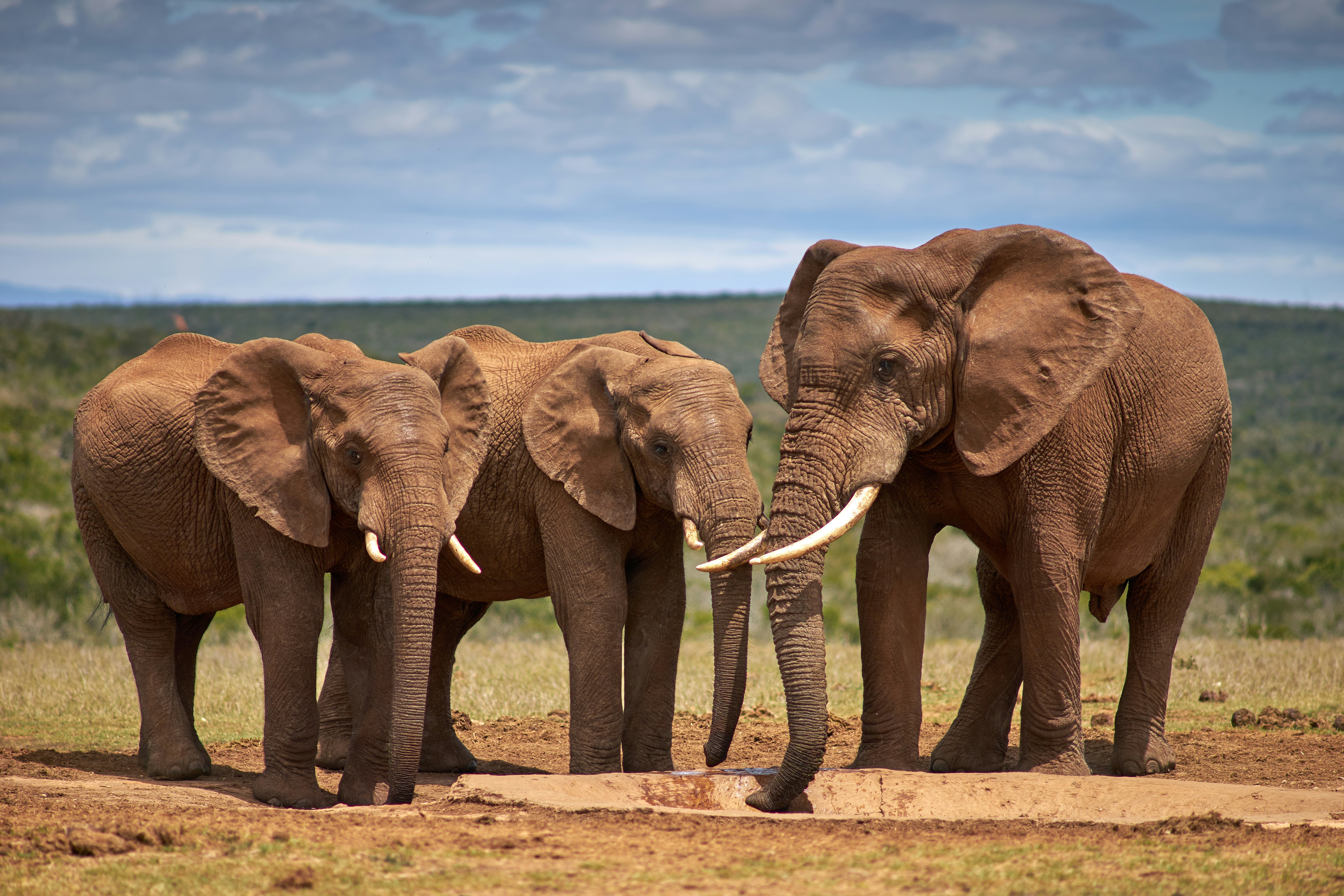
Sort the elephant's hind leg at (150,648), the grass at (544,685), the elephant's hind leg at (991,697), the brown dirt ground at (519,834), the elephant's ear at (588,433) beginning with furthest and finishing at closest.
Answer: the grass at (544,685), the elephant's hind leg at (991,697), the elephant's hind leg at (150,648), the elephant's ear at (588,433), the brown dirt ground at (519,834)

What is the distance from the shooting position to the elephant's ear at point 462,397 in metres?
8.40

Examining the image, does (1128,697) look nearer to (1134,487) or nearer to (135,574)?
(1134,487)

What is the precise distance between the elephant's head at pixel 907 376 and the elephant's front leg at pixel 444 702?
2941 mm

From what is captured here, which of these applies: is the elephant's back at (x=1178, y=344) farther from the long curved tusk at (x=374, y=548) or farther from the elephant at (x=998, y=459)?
the long curved tusk at (x=374, y=548)

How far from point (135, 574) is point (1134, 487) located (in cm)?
661

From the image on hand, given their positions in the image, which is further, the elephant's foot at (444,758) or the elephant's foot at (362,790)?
the elephant's foot at (444,758)

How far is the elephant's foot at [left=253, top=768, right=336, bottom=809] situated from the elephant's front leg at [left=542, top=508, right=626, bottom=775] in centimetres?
151

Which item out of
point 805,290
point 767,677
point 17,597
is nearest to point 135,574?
point 805,290

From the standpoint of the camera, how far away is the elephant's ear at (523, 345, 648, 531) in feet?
27.4

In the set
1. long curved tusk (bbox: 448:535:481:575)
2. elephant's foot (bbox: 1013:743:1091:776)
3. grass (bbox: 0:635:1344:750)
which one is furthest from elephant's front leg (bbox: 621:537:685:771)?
grass (bbox: 0:635:1344:750)

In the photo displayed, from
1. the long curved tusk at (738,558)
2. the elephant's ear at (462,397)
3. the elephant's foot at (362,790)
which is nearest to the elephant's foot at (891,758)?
the long curved tusk at (738,558)

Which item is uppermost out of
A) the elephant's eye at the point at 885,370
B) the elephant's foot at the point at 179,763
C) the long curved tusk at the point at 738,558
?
the elephant's eye at the point at 885,370

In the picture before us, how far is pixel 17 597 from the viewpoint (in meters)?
18.9

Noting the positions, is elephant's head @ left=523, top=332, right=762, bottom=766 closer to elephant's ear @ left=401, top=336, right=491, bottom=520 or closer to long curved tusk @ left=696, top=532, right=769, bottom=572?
long curved tusk @ left=696, top=532, right=769, bottom=572
